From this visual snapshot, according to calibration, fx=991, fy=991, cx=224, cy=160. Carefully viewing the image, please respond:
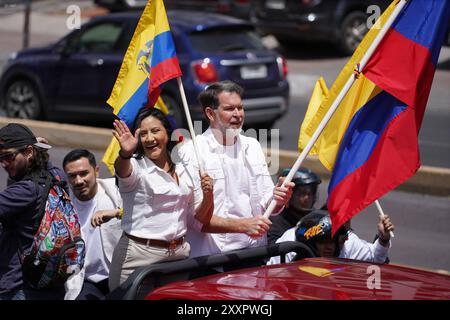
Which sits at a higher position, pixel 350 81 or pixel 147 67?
pixel 147 67

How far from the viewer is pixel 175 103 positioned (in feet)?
42.8

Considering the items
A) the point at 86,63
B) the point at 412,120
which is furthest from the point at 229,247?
the point at 86,63

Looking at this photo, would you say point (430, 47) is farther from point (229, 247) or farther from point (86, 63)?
point (86, 63)

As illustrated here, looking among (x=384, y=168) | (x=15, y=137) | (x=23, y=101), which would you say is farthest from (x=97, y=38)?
(x=384, y=168)

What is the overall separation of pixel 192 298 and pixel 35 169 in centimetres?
160

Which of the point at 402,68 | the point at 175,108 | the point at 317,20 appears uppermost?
the point at 317,20

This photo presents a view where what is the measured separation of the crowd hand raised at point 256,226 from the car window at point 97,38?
909 cm

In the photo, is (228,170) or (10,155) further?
(228,170)

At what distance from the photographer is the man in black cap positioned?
5.07 metres

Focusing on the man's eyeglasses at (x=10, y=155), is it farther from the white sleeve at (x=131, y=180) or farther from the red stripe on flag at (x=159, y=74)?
the red stripe on flag at (x=159, y=74)

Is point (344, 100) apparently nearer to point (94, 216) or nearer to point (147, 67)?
point (147, 67)

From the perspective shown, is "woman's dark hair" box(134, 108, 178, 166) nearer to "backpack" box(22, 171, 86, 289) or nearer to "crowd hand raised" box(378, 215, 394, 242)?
"backpack" box(22, 171, 86, 289)

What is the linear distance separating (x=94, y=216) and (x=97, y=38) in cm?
844

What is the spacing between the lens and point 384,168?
502 cm
